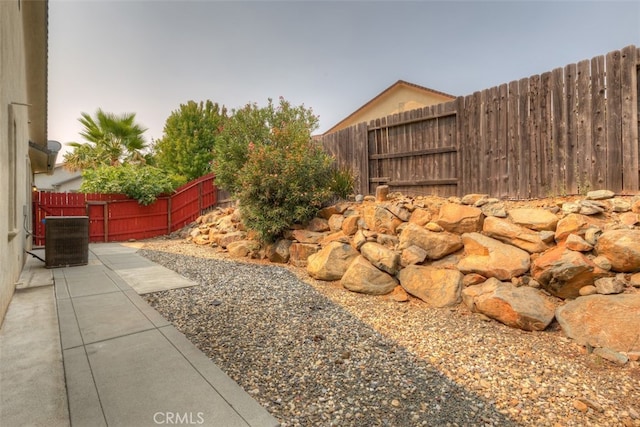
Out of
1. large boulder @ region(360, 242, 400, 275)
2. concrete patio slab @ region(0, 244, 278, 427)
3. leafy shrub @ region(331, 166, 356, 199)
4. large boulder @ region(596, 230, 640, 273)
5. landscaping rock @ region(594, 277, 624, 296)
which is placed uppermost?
leafy shrub @ region(331, 166, 356, 199)

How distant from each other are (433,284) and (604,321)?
162 centimetres

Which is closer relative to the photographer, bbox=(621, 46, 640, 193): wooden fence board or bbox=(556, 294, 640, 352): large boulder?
bbox=(556, 294, 640, 352): large boulder

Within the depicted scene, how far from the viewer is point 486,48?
794 centimetres

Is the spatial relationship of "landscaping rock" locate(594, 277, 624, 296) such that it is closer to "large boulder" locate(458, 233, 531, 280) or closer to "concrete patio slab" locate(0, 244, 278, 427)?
"large boulder" locate(458, 233, 531, 280)

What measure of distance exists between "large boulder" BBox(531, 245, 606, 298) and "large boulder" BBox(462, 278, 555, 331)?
6.5 inches

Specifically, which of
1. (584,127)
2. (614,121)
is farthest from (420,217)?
(614,121)

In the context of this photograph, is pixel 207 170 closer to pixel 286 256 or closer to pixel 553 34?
pixel 286 256

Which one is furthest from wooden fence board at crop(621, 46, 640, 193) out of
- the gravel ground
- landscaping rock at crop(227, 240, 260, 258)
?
landscaping rock at crop(227, 240, 260, 258)

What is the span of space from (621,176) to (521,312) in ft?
8.11

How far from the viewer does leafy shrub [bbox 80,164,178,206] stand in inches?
412

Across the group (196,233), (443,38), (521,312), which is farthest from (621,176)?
(196,233)

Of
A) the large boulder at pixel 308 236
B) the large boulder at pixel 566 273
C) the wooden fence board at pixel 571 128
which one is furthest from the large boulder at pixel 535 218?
the large boulder at pixel 308 236

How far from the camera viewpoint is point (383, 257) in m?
4.30

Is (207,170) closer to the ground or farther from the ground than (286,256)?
farther from the ground
